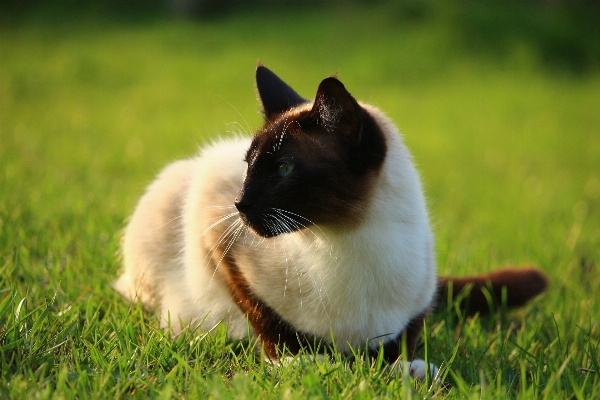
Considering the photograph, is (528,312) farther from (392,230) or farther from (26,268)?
(26,268)

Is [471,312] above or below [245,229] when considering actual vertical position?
below

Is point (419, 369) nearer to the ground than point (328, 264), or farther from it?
nearer to the ground

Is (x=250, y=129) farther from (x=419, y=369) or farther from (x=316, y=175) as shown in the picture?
(x=419, y=369)

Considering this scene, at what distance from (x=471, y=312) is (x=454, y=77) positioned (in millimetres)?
10216

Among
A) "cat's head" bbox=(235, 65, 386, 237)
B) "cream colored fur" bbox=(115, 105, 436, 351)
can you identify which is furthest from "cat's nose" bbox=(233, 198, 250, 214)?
"cream colored fur" bbox=(115, 105, 436, 351)

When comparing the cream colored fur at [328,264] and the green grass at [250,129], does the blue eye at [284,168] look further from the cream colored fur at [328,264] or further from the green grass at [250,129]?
the green grass at [250,129]

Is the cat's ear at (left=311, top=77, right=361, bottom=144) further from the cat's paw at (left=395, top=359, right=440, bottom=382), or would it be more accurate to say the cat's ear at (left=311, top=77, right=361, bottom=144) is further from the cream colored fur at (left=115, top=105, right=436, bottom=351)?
the cat's paw at (left=395, top=359, right=440, bottom=382)

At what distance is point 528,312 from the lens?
344 cm

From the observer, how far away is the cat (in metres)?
2.32

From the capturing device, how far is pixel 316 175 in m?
2.31

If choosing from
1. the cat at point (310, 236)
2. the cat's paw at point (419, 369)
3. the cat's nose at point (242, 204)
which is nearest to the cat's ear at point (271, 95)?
the cat at point (310, 236)

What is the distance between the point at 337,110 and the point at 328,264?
0.60 m

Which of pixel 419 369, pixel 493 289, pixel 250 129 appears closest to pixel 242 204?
pixel 250 129

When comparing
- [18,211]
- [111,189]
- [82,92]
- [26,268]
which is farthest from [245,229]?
[82,92]
